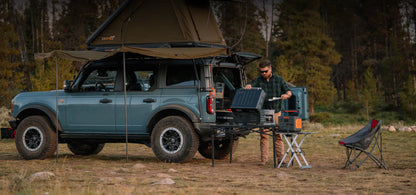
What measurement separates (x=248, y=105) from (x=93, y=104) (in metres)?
3.14

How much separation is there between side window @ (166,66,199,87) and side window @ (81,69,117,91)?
118 cm

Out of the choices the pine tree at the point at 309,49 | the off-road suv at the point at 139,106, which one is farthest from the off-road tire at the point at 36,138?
the pine tree at the point at 309,49

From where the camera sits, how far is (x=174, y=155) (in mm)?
9477

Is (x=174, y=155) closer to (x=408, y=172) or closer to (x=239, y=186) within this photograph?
(x=239, y=186)

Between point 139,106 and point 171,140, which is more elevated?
point 139,106

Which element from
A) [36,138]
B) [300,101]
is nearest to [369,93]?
[300,101]

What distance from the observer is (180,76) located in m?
9.66

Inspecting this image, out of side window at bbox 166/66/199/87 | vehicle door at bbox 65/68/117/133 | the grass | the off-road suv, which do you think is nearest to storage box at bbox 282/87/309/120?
the grass

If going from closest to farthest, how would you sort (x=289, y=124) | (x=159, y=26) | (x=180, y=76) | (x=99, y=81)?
(x=289, y=124)
(x=180, y=76)
(x=99, y=81)
(x=159, y=26)

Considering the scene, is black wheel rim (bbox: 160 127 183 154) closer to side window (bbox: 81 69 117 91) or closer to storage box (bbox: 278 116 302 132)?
side window (bbox: 81 69 117 91)

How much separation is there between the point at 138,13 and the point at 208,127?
184 inches

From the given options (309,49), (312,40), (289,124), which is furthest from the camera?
(309,49)

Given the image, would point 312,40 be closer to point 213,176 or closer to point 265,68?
point 265,68

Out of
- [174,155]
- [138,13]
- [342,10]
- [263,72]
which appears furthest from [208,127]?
[342,10]
